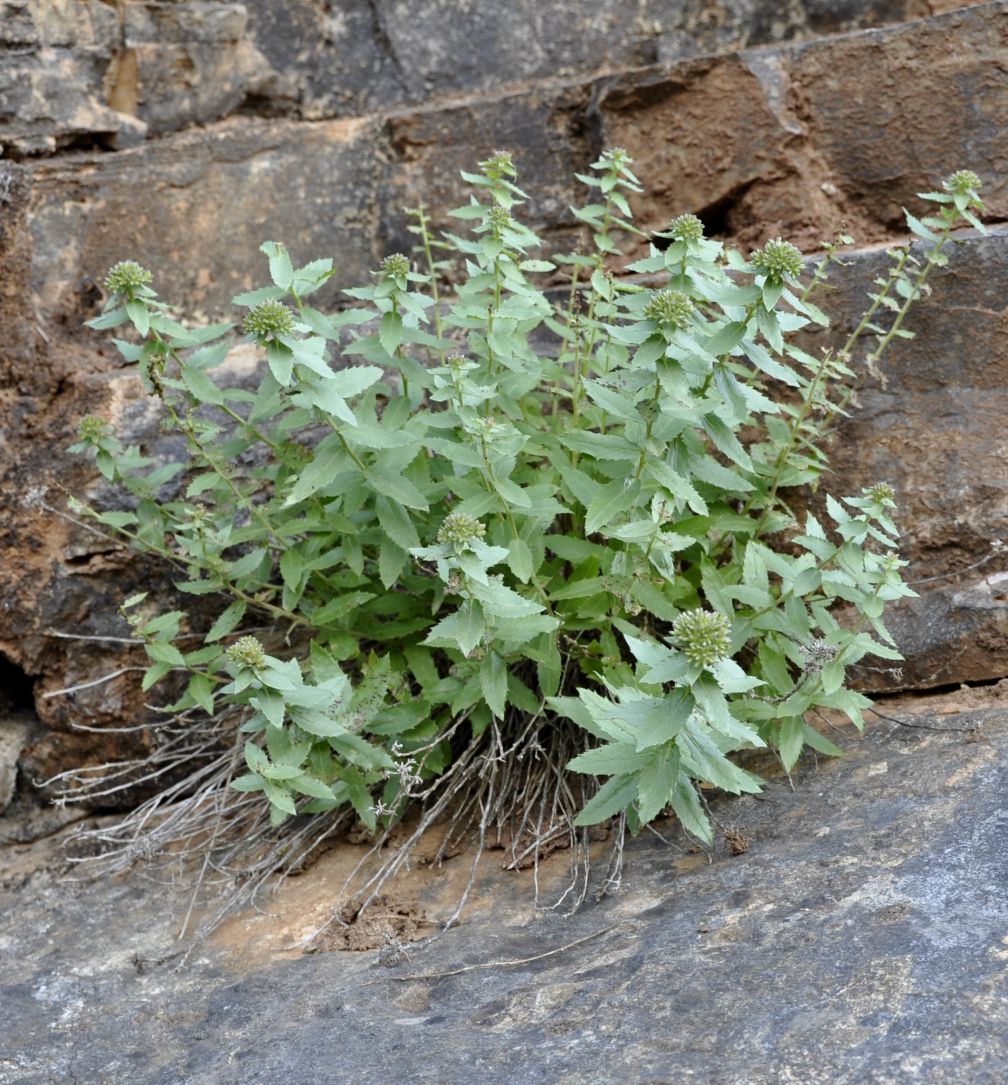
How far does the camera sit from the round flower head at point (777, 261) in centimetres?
252

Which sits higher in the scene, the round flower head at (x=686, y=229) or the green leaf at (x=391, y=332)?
the round flower head at (x=686, y=229)

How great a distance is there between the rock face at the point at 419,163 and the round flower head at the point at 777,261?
1.05m

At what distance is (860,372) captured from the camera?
3.51 m

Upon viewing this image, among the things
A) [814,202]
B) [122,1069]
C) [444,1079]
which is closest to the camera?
[444,1079]

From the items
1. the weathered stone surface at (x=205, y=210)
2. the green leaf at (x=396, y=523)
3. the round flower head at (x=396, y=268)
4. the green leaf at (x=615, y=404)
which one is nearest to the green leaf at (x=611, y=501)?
the green leaf at (x=615, y=404)

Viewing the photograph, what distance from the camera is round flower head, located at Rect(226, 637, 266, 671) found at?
258 centimetres

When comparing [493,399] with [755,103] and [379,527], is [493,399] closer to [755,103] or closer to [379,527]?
[379,527]

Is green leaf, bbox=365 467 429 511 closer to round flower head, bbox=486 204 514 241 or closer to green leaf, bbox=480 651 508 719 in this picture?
green leaf, bbox=480 651 508 719

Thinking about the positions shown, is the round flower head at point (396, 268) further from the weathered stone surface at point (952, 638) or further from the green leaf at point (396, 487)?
the weathered stone surface at point (952, 638)

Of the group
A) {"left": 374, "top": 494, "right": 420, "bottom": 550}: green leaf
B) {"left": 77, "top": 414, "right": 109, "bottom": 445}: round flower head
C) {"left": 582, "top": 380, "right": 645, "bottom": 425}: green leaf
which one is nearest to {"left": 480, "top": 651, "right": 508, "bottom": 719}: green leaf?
{"left": 374, "top": 494, "right": 420, "bottom": 550}: green leaf

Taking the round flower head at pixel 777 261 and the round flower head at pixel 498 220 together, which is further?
the round flower head at pixel 498 220

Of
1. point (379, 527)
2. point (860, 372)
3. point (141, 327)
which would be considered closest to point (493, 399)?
point (379, 527)

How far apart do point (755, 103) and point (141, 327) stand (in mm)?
2131

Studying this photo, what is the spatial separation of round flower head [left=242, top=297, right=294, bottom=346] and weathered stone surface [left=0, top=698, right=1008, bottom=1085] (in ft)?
4.34
